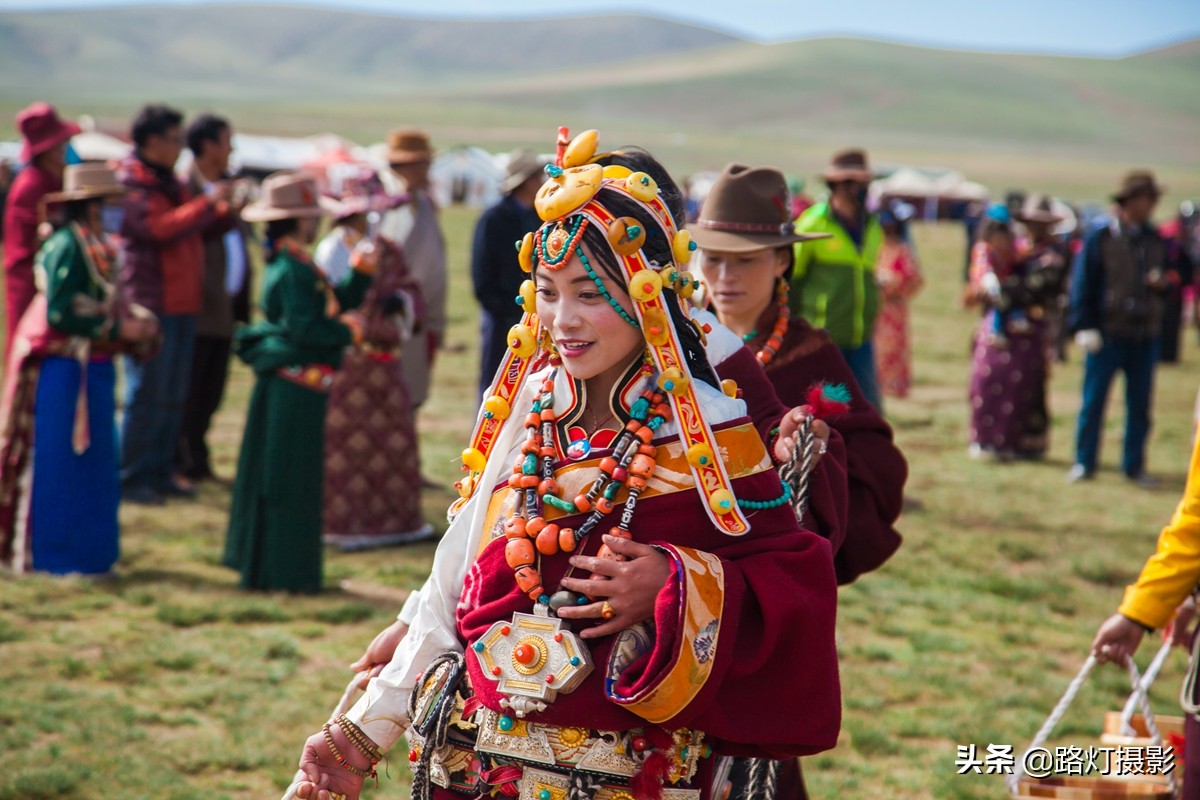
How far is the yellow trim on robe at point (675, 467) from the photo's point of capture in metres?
2.48

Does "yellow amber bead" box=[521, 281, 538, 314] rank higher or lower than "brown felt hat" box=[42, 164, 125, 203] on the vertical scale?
lower

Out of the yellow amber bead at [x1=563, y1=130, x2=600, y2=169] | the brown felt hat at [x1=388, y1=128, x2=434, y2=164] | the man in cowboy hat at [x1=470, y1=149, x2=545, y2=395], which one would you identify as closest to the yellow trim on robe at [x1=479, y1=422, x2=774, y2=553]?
the yellow amber bead at [x1=563, y1=130, x2=600, y2=169]

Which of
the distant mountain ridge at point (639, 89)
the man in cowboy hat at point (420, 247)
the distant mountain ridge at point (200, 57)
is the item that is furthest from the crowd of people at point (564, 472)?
the distant mountain ridge at point (200, 57)

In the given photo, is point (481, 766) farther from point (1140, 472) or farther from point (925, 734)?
point (1140, 472)

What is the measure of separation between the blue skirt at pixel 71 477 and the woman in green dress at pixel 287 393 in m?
0.72

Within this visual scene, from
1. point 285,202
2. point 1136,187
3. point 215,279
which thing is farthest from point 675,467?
point 1136,187

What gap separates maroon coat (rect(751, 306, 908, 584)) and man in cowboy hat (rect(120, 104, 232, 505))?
5.56 metres

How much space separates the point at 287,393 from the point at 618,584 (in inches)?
176

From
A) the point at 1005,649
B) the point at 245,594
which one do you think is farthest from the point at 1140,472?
the point at 245,594

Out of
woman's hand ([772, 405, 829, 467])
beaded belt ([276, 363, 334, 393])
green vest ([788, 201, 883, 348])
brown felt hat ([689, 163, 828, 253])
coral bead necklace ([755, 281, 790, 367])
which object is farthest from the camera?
green vest ([788, 201, 883, 348])

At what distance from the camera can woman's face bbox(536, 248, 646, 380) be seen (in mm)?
2457

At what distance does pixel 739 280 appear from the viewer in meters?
3.68

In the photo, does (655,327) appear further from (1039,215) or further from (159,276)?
(1039,215)

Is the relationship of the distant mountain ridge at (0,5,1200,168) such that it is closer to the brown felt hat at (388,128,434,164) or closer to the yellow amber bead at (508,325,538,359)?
the brown felt hat at (388,128,434,164)
